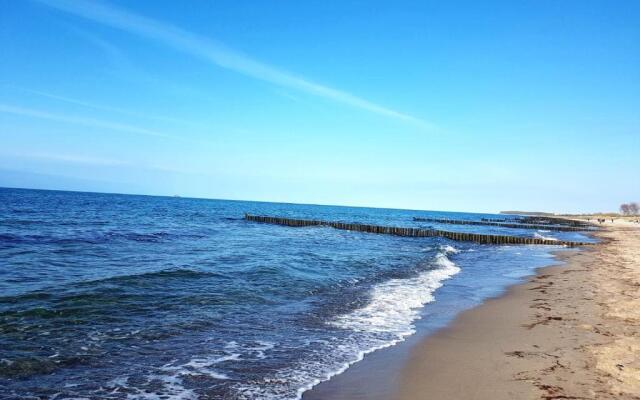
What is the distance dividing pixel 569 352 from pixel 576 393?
7.26 ft

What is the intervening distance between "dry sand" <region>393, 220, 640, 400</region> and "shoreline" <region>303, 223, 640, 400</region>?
0.05 feet

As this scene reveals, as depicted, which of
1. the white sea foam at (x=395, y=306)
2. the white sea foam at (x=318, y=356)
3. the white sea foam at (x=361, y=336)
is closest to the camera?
the white sea foam at (x=318, y=356)

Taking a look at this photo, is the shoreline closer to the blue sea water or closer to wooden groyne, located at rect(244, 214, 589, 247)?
the blue sea water

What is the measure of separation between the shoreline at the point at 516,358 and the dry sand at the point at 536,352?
0.01 m

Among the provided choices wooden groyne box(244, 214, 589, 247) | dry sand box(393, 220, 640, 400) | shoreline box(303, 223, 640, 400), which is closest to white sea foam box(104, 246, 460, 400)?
shoreline box(303, 223, 640, 400)

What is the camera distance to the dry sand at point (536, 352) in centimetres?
591

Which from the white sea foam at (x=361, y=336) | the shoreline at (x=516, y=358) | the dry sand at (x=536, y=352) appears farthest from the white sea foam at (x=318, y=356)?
the dry sand at (x=536, y=352)

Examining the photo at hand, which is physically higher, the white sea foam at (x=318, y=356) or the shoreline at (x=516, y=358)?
the shoreline at (x=516, y=358)

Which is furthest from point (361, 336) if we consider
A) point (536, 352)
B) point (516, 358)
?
point (536, 352)

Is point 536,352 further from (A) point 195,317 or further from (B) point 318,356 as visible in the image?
→ (A) point 195,317

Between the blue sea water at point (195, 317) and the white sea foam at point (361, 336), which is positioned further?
the blue sea water at point (195, 317)

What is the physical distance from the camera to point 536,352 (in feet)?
25.4

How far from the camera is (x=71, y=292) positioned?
35.6 feet

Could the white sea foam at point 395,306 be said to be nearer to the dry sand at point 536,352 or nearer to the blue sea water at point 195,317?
the blue sea water at point 195,317
